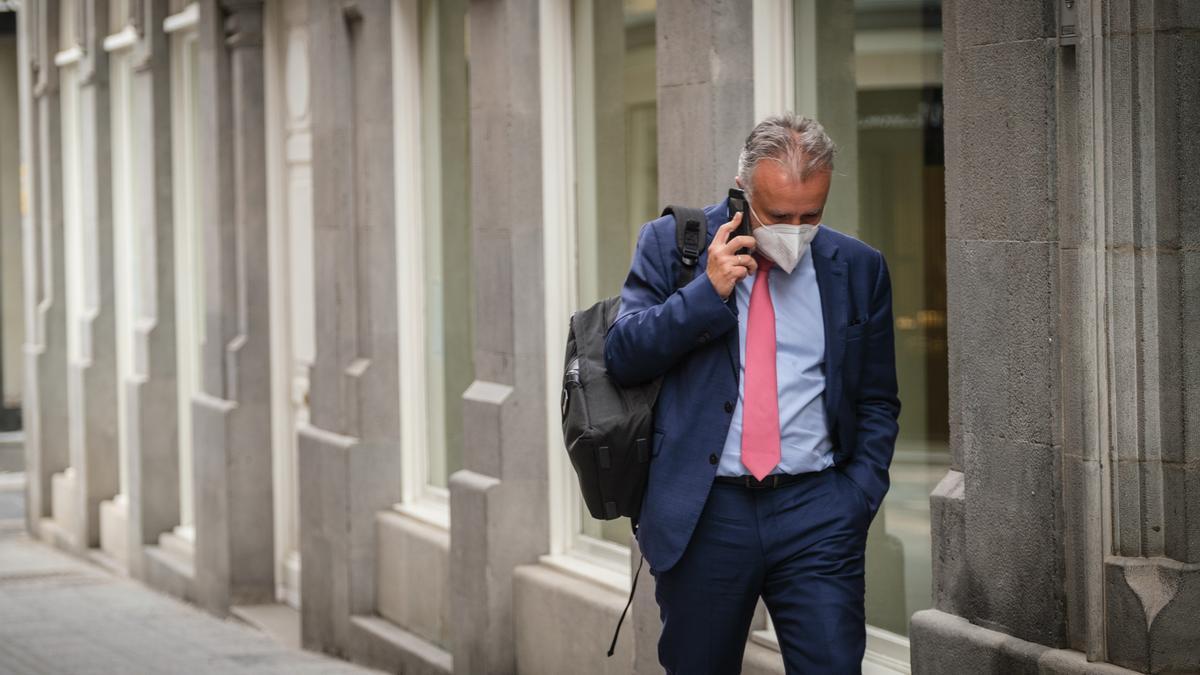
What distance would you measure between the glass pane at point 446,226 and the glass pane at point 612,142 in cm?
132

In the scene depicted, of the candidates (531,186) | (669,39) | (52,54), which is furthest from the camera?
(52,54)

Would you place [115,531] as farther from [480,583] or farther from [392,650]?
[480,583]

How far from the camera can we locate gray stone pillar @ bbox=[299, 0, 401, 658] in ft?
33.5

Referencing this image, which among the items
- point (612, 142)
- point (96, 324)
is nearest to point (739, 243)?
point (612, 142)

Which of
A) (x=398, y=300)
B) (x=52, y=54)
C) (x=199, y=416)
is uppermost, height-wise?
(x=52, y=54)

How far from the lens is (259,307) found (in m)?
12.0

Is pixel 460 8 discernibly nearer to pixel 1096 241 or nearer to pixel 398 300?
pixel 398 300

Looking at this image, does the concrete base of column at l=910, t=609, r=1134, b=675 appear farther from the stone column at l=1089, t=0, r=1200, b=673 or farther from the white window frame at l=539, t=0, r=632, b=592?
the white window frame at l=539, t=0, r=632, b=592

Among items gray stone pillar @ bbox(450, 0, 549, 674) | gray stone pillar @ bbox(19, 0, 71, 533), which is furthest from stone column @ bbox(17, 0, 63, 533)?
gray stone pillar @ bbox(450, 0, 549, 674)

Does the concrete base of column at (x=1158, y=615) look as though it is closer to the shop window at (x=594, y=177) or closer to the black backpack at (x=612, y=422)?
the black backpack at (x=612, y=422)

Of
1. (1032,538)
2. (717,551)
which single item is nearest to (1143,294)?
(1032,538)

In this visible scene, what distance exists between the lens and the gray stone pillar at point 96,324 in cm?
1508

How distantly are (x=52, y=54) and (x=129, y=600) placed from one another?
18.9 feet

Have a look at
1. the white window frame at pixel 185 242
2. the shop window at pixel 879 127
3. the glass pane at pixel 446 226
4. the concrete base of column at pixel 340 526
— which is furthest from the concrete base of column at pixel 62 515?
the shop window at pixel 879 127
